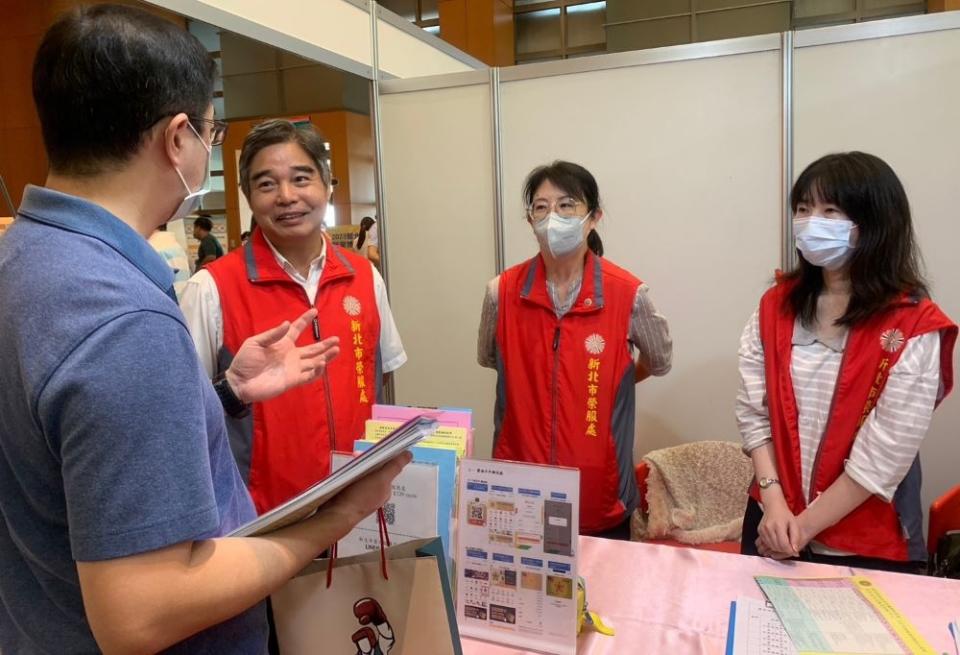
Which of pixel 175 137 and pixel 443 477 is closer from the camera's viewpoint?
pixel 175 137

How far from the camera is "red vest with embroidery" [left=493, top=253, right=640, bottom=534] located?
5.84 ft

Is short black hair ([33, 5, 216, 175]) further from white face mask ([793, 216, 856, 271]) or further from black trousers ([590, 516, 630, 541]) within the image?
black trousers ([590, 516, 630, 541])

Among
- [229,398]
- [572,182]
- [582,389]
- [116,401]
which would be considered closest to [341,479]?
[116,401]

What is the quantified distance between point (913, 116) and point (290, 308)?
7.76ft

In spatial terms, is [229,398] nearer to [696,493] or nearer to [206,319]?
[206,319]

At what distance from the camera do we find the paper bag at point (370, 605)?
834 millimetres

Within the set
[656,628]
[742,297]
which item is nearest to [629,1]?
[742,297]

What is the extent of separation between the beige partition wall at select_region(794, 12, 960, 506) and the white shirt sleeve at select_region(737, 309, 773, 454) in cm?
132

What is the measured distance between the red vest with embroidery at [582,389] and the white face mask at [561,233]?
0.08 metres

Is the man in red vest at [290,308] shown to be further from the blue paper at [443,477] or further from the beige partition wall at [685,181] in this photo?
the beige partition wall at [685,181]

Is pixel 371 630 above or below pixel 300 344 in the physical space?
below

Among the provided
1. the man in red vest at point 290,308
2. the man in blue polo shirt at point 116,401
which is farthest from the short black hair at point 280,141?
the man in blue polo shirt at point 116,401

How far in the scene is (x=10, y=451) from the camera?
63cm

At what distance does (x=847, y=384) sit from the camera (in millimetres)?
1454
